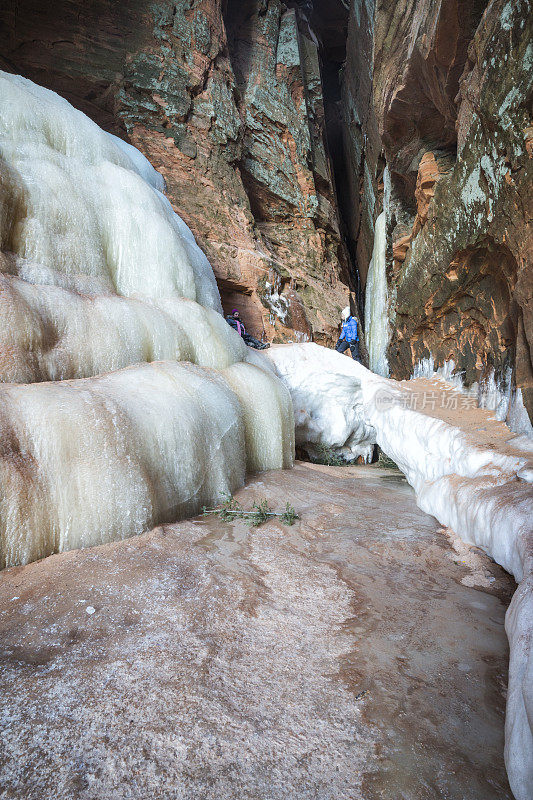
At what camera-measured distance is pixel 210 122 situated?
8.91 meters

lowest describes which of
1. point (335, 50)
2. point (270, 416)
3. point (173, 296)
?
point (270, 416)

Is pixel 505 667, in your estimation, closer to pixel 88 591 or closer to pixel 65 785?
pixel 65 785

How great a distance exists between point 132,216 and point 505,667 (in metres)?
4.87

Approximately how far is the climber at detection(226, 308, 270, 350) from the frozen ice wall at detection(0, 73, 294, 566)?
5.75 feet

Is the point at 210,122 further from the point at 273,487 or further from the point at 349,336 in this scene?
the point at 273,487

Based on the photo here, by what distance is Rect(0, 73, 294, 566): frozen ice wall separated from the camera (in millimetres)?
2084

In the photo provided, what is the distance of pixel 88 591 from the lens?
1708mm

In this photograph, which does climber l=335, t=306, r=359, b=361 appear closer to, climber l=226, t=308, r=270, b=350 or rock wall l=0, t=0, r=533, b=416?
rock wall l=0, t=0, r=533, b=416

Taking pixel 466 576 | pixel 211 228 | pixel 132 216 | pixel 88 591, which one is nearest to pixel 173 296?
pixel 132 216

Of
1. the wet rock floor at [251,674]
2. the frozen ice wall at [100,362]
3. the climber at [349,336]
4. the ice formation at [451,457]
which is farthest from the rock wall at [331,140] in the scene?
the frozen ice wall at [100,362]

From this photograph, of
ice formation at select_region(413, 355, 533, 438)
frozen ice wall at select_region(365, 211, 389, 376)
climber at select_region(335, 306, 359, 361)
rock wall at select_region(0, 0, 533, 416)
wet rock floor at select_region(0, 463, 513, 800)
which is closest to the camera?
wet rock floor at select_region(0, 463, 513, 800)

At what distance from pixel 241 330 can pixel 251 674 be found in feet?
21.9

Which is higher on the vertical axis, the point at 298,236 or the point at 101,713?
the point at 298,236

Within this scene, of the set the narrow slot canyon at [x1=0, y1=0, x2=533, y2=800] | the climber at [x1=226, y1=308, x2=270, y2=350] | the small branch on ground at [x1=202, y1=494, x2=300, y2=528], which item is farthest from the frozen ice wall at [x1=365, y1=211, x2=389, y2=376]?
the small branch on ground at [x1=202, y1=494, x2=300, y2=528]
